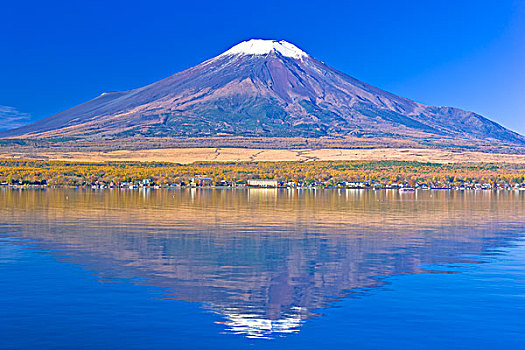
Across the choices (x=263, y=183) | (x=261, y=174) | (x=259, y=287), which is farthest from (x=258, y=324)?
(x=261, y=174)

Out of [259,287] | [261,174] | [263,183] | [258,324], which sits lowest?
[258,324]

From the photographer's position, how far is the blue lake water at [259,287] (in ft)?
60.2

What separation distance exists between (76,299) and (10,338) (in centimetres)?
455

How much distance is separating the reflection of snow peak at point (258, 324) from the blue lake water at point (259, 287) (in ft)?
0.20

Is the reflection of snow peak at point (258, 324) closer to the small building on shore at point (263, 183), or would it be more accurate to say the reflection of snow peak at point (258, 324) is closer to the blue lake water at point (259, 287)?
the blue lake water at point (259, 287)

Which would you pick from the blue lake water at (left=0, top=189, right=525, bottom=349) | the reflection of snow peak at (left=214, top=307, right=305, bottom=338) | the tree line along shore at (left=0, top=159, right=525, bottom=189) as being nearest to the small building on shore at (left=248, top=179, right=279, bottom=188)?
the tree line along shore at (left=0, top=159, right=525, bottom=189)

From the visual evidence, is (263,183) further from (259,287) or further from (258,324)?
(258,324)

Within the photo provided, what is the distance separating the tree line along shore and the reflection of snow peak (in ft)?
417

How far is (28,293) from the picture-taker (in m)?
23.5

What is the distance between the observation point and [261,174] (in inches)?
6545

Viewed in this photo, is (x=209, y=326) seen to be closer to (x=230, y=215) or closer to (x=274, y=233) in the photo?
(x=274, y=233)

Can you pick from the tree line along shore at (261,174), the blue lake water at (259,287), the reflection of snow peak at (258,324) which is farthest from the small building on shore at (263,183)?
the reflection of snow peak at (258,324)

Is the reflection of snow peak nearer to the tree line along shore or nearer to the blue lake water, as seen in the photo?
the blue lake water

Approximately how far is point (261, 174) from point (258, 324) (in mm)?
146945
